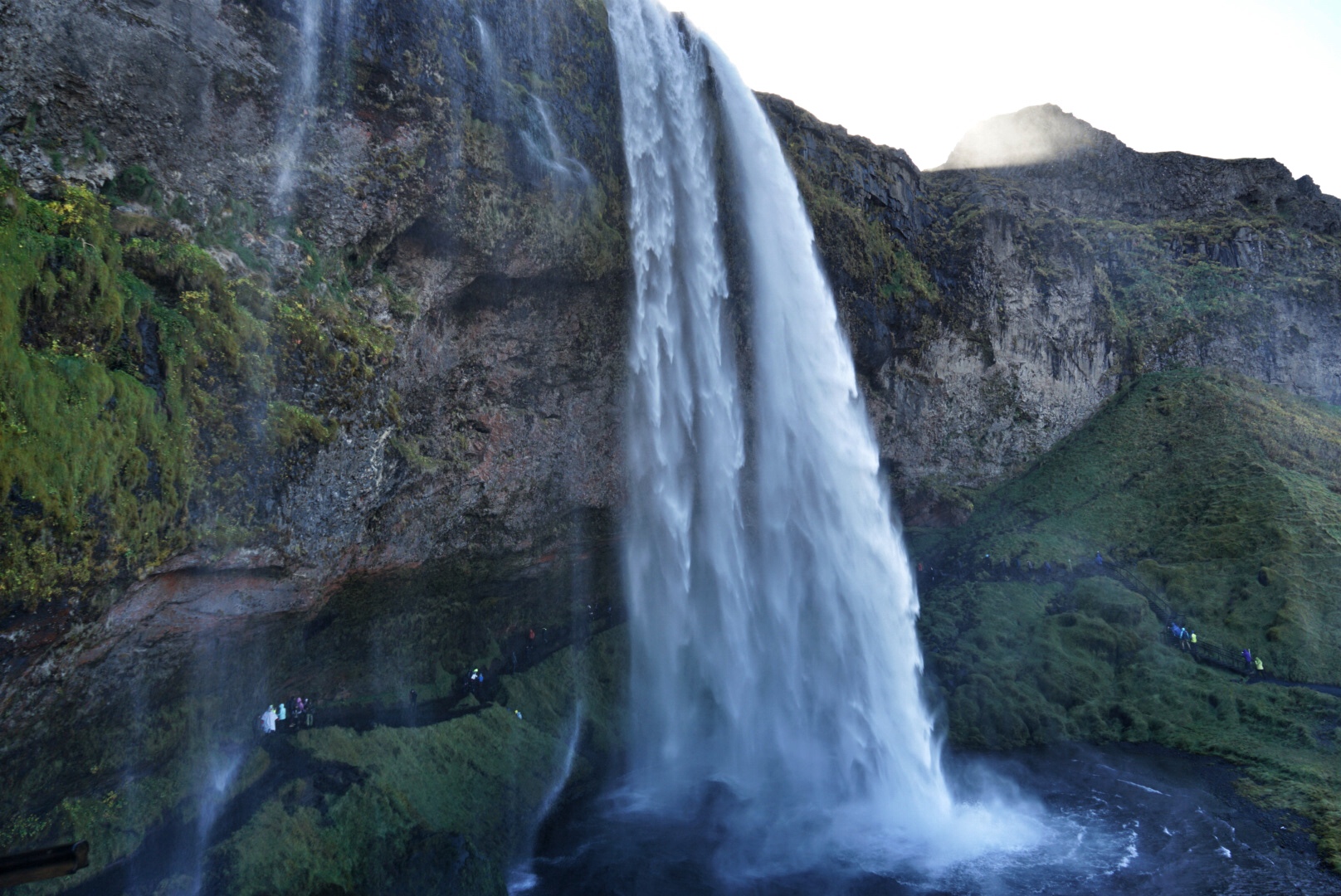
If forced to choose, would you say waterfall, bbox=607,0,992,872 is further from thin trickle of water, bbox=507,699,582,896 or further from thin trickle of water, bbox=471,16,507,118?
thin trickle of water, bbox=471,16,507,118

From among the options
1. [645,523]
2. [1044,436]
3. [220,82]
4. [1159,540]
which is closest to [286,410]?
[220,82]

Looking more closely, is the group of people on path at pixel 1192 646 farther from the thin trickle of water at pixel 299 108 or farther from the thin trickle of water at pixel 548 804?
the thin trickle of water at pixel 299 108

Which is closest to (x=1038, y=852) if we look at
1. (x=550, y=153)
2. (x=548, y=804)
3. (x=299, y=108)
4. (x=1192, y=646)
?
(x=548, y=804)

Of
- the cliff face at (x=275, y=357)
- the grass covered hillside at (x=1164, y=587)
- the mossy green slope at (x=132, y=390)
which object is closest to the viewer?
the mossy green slope at (x=132, y=390)

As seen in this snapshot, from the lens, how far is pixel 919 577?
108ft

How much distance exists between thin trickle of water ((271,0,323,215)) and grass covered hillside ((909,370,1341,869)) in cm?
2279

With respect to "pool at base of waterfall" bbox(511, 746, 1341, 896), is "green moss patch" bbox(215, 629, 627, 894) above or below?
above

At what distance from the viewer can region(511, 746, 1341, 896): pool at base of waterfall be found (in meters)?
15.0

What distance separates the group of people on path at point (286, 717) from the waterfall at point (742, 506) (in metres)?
8.64

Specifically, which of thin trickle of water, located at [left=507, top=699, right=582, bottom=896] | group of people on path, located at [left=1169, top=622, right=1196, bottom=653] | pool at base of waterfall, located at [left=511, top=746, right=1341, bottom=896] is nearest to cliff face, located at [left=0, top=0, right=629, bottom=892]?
thin trickle of water, located at [left=507, top=699, right=582, bottom=896]

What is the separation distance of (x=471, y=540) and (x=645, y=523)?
19.4 ft

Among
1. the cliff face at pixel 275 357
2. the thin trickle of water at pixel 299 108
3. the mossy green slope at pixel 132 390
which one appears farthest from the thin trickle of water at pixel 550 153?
the mossy green slope at pixel 132 390

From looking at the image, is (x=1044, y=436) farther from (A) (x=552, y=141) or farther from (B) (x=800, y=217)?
(A) (x=552, y=141)

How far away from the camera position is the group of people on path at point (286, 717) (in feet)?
52.9
